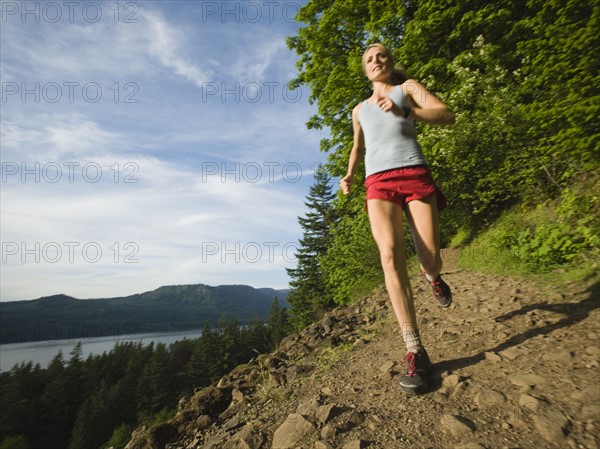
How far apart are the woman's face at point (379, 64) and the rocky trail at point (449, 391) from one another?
2.52 m

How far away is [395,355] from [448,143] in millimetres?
6608

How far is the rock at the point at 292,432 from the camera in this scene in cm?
205

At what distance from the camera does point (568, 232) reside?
4.71 meters

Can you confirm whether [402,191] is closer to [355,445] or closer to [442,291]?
[442,291]

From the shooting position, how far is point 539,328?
2994mm

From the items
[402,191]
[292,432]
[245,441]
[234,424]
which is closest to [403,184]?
[402,191]

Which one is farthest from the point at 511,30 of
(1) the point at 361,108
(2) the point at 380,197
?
(2) the point at 380,197

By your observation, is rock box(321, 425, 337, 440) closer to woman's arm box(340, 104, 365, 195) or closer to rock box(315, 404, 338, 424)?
rock box(315, 404, 338, 424)

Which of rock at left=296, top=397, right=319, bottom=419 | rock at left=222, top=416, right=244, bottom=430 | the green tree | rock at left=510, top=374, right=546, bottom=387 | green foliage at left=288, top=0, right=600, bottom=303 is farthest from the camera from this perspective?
the green tree

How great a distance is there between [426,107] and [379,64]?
0.60m

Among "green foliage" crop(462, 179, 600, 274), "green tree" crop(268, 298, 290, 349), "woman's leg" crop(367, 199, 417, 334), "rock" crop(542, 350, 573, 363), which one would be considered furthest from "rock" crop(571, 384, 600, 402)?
"green tree" crop(268, 298, 290, 349)

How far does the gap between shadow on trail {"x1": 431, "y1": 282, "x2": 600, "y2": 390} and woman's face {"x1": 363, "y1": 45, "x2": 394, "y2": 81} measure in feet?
8.35

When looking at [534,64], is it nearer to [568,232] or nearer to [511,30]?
[568,232]

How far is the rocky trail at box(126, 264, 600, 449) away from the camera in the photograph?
181cm
